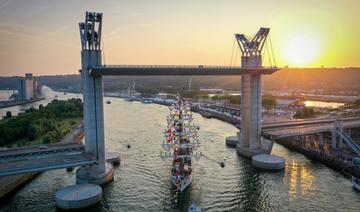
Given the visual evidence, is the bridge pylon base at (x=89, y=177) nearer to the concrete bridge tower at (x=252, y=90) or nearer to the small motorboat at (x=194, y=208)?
the small motorboat at (x=194, y=208)

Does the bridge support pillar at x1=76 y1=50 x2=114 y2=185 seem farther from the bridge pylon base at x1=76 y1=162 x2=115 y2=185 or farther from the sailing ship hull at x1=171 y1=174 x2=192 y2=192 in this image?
the sailing ship hull at x1=171 y1=174 x2=192 y2=192

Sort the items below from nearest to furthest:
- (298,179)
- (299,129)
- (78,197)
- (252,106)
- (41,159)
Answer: (78,197) < (41,159) < (298,179) < (252,106) < (299,129)

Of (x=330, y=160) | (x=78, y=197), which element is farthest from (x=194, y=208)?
(x=330, y=160)

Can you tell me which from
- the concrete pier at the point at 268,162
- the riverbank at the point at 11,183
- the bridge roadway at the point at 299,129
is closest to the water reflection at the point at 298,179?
the concrete pier at the point at 268,162

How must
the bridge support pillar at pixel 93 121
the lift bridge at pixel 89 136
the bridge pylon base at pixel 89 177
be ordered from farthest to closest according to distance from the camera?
the bridge support pillar at pixel 93 121 < the bridge pylon base at pixel 89 177 < the lift bridge at pixel 89 136

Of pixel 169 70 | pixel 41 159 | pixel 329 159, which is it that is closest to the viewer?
pixel 41 159

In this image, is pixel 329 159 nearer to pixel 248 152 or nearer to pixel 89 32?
pixel 248 152

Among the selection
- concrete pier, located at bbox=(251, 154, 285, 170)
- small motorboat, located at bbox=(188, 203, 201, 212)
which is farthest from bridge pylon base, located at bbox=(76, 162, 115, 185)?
concrete pier, located at bbox=(251, 154, 285, 170)
